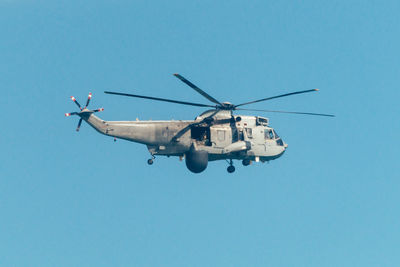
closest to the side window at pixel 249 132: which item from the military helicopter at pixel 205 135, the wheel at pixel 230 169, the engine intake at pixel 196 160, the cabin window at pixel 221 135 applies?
the military helicopter at pixel 205 135

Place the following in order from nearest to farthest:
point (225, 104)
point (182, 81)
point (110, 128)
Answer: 1. point (182, 81)
2. point (110, 128)
3. point (225, 104)

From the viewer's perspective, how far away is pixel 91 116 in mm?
57219

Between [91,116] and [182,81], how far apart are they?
9047 millimetres

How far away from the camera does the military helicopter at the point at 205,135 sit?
190 ft

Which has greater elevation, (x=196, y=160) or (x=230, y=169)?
(x=230, y=169)

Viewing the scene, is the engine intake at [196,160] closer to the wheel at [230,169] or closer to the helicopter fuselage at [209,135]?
the helicopter fuselage at [209,135]

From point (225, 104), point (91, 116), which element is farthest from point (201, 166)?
point (91, 116)

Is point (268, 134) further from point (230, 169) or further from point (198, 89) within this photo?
point (198, 89)

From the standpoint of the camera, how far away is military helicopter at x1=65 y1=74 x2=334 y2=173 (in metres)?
58.0

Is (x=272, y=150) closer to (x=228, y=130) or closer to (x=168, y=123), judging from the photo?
(x=228, y=130)

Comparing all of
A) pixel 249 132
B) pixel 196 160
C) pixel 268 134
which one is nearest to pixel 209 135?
pixel 196 160

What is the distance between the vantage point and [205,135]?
62125mm

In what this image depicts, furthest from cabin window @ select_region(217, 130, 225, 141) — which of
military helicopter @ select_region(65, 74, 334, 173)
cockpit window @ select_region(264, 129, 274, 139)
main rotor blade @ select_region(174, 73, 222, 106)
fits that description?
cockpit window @ select_region(264, 129, 274, 139)

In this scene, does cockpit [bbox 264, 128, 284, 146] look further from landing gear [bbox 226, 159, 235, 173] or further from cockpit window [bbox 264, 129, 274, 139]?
landing gear [bbox 226, 159, 235, 173]
